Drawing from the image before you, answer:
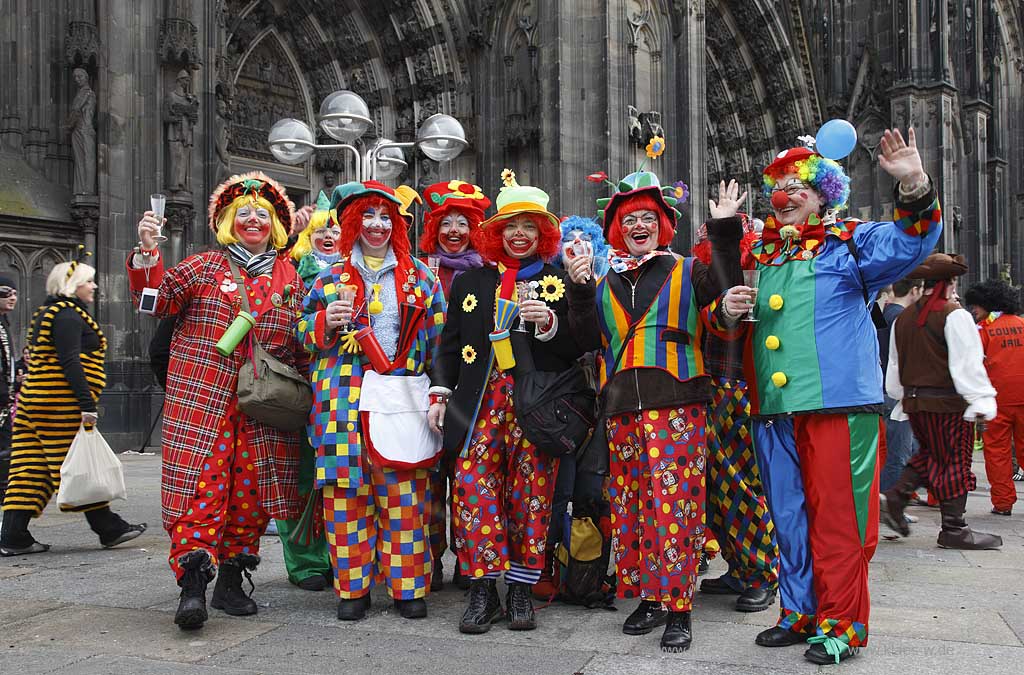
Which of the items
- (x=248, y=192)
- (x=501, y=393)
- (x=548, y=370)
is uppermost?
(x=248, y=192)

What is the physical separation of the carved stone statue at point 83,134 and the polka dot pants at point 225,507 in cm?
974

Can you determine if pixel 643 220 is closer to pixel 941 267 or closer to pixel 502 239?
pixel 502 239

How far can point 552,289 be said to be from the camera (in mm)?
4531

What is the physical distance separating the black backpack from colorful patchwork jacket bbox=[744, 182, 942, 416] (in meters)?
0.84

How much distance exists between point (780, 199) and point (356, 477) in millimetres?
2246

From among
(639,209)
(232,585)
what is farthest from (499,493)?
(639,209)

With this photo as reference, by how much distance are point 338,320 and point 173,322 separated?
3.22 feet

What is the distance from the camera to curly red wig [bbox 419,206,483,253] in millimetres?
5250

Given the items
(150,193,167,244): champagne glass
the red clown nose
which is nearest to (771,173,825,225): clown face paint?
the red clown nose

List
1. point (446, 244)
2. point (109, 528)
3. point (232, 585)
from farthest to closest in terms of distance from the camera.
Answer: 1. point (109, 528)
2. point (446, 244)
3. point (232, 585)

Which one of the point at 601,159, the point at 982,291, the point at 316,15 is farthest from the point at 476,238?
the point at 316,15

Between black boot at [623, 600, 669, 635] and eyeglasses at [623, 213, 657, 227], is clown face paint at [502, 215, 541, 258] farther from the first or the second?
black boot at [623, 600, 669, 635]

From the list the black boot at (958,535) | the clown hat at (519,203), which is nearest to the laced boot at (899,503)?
the black boot at (958,535)

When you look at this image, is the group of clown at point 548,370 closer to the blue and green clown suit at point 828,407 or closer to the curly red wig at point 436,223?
the blue and green clown suit at point 828,407
